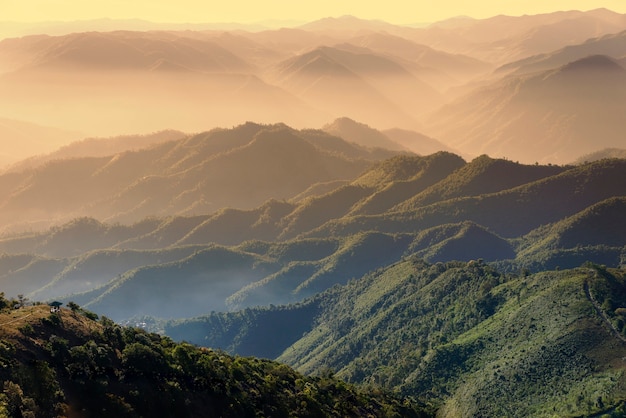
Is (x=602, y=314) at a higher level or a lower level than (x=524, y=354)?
lower

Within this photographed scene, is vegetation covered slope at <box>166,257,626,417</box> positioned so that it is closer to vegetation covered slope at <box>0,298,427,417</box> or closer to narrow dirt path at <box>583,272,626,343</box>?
narrow dirt path at <box>583,272,626,343</box>

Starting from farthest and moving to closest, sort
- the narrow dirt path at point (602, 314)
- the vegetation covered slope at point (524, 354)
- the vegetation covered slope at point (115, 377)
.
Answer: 1. the narrow dirt path at point (602, 314)
2. the vegetation covered slope at point (524, 354)
3. the vegetation covered slope at point (115, 377)

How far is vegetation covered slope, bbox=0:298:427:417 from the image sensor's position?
89.8 m

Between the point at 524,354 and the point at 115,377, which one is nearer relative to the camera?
the point at 115,377

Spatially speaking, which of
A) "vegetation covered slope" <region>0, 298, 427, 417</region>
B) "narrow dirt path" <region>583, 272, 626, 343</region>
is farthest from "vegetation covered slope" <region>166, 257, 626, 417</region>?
"vegetation covered slope" <region>0, 298, 427, 417</region>

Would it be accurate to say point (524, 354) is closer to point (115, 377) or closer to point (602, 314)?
point (602, 314)

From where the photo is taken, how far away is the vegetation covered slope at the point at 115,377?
89.8m

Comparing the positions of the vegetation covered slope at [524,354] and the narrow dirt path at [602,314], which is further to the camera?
the narrow dirt path at [602,314]

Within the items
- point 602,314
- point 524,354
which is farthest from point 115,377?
point 602,314

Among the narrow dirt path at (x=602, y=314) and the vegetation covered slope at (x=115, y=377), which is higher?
the vegetation covered slope at (x=115, y=377)

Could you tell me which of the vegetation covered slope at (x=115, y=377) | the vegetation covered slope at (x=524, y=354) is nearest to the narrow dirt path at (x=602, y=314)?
the vegetation covered slope at (x=524, y=354)

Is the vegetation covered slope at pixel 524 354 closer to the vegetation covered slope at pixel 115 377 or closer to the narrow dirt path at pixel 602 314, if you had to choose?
the narrow dirt path at pixel 602 314

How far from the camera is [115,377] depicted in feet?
324

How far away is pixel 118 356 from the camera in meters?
103
